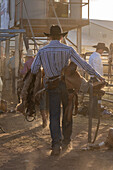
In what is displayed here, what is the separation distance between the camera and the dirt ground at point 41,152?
15.8 ft

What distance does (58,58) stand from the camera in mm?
5152

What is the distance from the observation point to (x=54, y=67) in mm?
5172

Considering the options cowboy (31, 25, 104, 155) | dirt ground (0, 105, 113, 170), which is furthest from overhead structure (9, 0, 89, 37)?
cowboy (31, 25, 104, 155)

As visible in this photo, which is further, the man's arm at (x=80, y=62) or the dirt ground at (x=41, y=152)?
the man's arm at (x=80, y=62)

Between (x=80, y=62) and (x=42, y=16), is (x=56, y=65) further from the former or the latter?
(x=42, y=16)

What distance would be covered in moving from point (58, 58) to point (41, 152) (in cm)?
158

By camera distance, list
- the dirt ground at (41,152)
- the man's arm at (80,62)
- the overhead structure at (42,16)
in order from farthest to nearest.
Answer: the overhead structure at (42,16) → the man's arm at (80,62) → the dirt ground at (41,152)

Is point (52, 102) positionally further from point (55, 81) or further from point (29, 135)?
point (29, 135)

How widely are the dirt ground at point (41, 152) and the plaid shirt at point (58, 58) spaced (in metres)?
1.28

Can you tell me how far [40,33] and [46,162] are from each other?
1425 cm

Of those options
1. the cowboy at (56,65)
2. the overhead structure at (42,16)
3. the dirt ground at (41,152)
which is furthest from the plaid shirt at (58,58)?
the overhead structure at (42,16)

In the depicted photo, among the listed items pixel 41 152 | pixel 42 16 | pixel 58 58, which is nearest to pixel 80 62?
pixel 58 58

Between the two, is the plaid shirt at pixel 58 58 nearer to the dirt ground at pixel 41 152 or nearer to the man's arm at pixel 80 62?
the man's arm at pixel 80 62

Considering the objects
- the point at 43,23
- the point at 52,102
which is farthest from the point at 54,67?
the point at 43,23
